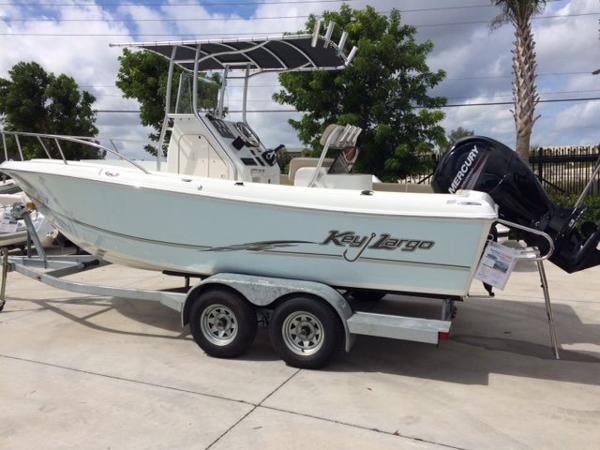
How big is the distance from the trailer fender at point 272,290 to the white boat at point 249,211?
139 mm

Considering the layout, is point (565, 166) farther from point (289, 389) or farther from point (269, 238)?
point (289, 389)

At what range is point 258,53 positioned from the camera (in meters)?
5.98

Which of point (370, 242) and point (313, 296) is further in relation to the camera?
point (313, 296)

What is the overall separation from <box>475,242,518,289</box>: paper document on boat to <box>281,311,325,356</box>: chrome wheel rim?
4.49 feet

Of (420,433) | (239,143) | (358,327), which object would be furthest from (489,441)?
(239,143)

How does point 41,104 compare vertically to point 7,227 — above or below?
above

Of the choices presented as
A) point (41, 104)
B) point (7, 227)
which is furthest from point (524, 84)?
point (41, 104)

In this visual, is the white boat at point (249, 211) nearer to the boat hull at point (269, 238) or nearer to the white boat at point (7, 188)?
the boat hull at point (269, 238)

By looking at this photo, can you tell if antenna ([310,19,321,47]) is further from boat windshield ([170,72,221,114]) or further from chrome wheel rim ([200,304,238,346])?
chrome wheel rim ([200,304,238,346])

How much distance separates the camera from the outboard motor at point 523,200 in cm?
463

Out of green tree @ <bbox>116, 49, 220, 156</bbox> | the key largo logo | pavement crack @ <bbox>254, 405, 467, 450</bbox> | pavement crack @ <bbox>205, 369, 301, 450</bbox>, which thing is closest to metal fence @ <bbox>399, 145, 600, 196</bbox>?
green tree @ <bbox>116, 49, 220, 156</bbox>

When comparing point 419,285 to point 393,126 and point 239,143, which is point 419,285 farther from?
point 393,126

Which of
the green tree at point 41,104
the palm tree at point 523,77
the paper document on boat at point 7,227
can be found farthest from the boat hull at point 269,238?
the green tree at point 41,104

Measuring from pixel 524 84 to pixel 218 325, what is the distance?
1146 cm
